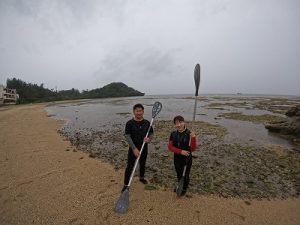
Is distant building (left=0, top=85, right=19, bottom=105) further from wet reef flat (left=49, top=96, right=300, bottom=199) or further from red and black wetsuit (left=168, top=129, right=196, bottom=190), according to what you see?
red and black wetsuit (left=168, top=129, right=196, bottom=190)

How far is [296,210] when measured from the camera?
6.05m

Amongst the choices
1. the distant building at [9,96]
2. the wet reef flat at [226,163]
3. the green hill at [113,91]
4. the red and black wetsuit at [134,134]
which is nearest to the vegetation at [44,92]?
the green hill at [113,91]

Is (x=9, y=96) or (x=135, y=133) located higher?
(x=135, y=133)

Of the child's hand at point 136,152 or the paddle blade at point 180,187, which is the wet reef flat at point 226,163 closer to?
the paddle blade at point 180,187

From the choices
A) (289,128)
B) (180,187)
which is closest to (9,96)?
(289,128)

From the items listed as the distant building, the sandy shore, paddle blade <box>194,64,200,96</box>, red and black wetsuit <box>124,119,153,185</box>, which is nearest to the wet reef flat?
the sandy shore

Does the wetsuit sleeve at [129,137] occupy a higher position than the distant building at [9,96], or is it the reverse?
the wetsuit sleeve at [129,137]

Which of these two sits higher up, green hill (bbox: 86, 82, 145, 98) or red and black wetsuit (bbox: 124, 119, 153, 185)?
red and black wetsuit (bbox: 124, 119, 153, 185)

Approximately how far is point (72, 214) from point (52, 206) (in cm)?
76

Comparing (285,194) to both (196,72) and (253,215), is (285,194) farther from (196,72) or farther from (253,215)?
(196,72)

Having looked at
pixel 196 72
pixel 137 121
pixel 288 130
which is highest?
pixel 196 72

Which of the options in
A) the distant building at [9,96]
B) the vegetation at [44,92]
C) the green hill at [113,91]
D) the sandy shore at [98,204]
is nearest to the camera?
the sandy shore at [98,204]

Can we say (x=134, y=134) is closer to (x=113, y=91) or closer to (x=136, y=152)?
(x=136, y=152)

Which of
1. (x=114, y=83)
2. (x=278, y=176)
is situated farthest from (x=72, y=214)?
(x=114, y=83)
